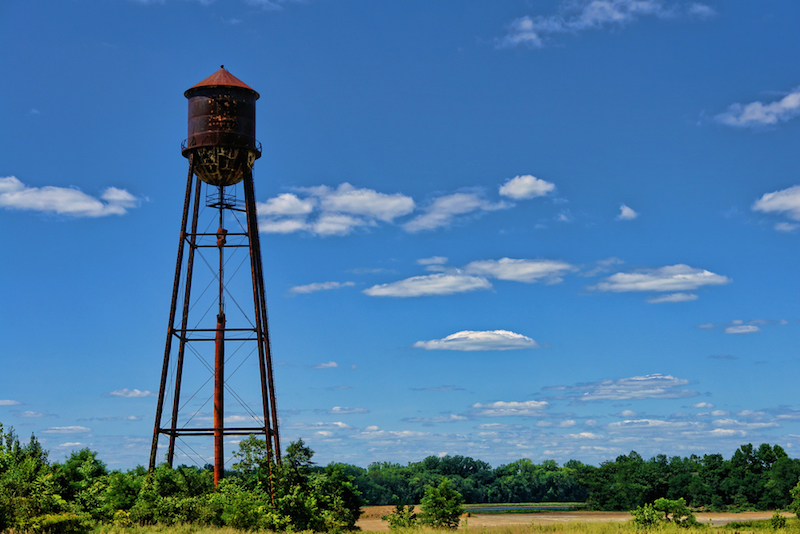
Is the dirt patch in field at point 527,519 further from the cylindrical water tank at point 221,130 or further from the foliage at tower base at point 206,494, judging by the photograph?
the cylindrical water tank at point 221,130

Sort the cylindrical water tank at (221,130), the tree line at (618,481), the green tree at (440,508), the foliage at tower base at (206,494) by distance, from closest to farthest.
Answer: the foliage at tower base at (206,494) < the green tree at (440,508) < the cylindrical water tank at (221,130) < the tree line at (618,481)

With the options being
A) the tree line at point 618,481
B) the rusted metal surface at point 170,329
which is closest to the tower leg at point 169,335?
the rusted metal surface at point 170,329

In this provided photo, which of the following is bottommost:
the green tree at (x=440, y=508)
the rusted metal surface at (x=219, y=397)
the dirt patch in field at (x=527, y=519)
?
the dirt patch in field at (x=527, y=519)

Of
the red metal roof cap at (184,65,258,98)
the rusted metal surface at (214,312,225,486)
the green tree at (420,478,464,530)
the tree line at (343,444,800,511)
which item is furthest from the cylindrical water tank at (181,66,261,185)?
the tree line at (343,444,800,511)

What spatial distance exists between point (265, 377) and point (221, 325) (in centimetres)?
438

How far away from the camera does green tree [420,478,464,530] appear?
39438 mm

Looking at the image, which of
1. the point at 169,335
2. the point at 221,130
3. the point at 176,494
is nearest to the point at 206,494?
the point at 176,494

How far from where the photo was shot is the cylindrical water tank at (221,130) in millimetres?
41750

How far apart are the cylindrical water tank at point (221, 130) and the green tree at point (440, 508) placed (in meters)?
19.7

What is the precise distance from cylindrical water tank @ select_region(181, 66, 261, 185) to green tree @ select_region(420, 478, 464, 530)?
Result: 19.7 m

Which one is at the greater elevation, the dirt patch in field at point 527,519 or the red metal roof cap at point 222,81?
the red metal roof cap at point 222,81

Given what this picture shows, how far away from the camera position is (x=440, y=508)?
39.7 metres

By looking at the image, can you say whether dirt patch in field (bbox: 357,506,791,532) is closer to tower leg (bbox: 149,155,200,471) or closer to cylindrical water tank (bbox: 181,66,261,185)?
tower leg (bbox: 149,155,200,471)

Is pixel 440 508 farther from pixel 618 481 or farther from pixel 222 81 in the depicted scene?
pixel 618 481
